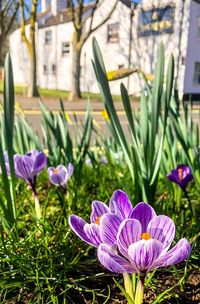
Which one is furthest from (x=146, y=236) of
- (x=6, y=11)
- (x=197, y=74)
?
(x=197, y=74)

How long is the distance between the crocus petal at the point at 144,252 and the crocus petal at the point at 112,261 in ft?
0.05

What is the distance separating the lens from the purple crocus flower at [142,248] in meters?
0.46

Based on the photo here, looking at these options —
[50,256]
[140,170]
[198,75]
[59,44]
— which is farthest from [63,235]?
[59,44]

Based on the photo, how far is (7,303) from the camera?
719 millimetres

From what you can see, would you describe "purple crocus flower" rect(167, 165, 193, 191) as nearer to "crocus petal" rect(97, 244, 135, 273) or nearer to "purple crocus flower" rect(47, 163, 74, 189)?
"purple crocus flower" rect(47, 163, 74, 189)

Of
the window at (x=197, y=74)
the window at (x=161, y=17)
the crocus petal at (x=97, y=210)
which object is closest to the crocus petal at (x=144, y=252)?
the crocus petal at (x=97, y=210)

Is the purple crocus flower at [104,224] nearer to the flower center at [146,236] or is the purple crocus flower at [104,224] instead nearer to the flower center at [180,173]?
the flower center at [146,236]

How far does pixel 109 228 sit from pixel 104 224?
0.4 inches

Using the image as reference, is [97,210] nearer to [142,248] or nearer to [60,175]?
[142,248]

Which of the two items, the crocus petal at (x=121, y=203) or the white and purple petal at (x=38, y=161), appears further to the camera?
the white and purple petal at (x=38, y=161)

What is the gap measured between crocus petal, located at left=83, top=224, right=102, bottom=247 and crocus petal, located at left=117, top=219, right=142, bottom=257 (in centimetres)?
5

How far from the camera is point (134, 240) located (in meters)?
0.50

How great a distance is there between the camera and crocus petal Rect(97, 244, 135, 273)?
18.3 inches

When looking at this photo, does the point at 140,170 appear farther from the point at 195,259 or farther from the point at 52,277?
the point at 52,277
